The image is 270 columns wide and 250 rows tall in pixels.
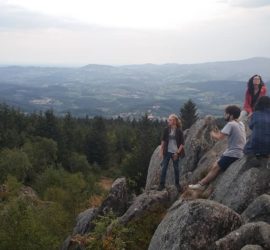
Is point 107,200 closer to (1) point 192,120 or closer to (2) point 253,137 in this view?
(2) point 253,137

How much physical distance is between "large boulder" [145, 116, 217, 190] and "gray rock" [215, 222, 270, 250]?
10.6 m

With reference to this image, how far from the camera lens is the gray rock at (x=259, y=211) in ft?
38.5

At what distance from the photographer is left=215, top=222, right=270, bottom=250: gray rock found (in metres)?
10.3

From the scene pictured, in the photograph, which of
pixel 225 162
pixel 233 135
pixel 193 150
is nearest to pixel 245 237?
A: pixel 225 162

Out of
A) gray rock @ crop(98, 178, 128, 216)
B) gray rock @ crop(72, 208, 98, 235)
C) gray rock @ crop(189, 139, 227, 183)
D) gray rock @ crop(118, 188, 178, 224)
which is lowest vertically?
gray rock @ crop(72, 208, 98, 235)

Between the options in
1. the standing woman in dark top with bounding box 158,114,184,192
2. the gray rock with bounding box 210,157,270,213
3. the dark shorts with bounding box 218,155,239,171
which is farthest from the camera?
the standing woman in dark top with bounding box 158,114,184,192

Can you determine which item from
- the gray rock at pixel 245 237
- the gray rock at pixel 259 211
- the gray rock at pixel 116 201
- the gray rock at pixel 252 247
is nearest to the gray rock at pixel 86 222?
the gray rock at pixel 116 201

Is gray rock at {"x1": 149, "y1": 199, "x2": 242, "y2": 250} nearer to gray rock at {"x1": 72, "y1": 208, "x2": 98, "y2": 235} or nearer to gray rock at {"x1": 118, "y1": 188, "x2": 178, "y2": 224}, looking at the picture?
gray rock at {"x1": 118, "y1": 188, "x2": 178, "y2": 224}

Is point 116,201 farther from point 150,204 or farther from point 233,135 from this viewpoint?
point 233,135

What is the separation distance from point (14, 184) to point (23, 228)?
3443 cm

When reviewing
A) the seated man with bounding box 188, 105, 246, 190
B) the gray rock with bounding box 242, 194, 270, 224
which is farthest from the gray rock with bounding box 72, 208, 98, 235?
the gray rock with bounding box 242, 194, 270, 224

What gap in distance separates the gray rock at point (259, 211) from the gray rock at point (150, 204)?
5.83 m

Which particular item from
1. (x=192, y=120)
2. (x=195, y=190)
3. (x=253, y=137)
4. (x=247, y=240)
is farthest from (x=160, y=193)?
(x=192, y=120)

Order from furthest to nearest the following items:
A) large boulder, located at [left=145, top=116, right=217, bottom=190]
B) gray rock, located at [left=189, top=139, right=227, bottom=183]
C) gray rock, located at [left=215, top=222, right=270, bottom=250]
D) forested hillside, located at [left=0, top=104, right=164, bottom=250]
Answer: forested hillside, located at [left=0, top=104, right=164, bottom=250] < large boulder, located at [left=145, top=116, right=217, bottom=190] < gray rock, located at [left=189, top=139, right=227, bottom=183] < gray rock, located at [left=215, top=222, right=270, bottom=250]
